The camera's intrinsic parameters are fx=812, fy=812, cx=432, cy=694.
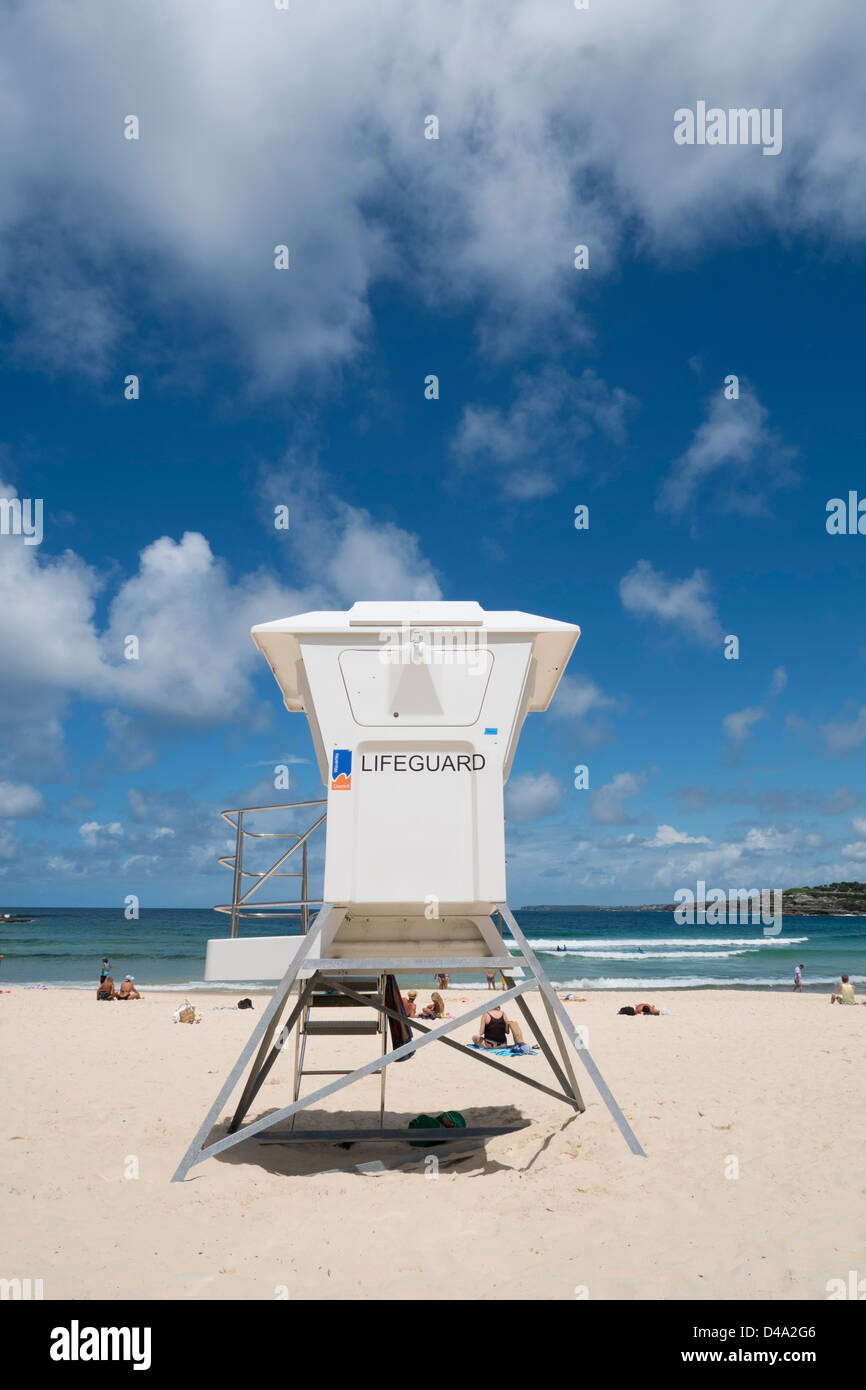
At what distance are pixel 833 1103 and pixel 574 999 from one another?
54.4 ft

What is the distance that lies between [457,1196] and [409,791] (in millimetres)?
2807

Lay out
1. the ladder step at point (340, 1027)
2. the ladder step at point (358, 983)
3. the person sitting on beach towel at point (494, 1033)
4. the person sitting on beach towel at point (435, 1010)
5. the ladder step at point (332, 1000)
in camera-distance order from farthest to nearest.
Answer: the person sitting on beach towel at point (435, 1010), the person sitting on beach towel at point (494, 1033), the ladder step at point (358, 983), the ladder step at point (332, 1000), the ladder step at point (340, 1027)

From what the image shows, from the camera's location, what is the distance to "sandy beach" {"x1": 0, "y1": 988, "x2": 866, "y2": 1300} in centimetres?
428

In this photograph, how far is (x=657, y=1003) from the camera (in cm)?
2523

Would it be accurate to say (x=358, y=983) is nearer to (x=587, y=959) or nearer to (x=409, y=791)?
(x=409, y=791)

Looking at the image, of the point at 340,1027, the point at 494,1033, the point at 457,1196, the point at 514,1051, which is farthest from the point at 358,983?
the point at 494,1033

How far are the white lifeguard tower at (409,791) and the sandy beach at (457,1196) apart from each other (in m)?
0.59

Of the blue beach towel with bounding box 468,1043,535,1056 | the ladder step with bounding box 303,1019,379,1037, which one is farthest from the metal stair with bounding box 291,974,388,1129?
the blue beach towel with bounding box 468,1043,535,1056

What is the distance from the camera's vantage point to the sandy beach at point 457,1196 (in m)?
4.28

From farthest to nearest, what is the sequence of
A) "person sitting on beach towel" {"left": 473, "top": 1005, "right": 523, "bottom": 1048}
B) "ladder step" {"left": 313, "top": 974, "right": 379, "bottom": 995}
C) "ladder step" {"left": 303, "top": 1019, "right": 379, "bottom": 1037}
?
"person sitting on beach towel" {"left": 473, "top": 1005, "right": 523, "bottom": 1048} → "ladder step" {"left": 313, "top": 974, "right": 379, "bottom": 995} → "ladder step" {"left": 303, "top": 1019, "right": 379, "bottom": 1037}

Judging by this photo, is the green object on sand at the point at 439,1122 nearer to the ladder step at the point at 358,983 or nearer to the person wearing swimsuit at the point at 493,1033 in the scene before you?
the ladder step at the point at 358,983

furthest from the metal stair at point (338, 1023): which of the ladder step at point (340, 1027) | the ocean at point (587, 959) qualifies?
the ocean at point (587, 959)

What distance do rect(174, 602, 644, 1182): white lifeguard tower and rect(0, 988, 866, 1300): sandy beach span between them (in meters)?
0.59

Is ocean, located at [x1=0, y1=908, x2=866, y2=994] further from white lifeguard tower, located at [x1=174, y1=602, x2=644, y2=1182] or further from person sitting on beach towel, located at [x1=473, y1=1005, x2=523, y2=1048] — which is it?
white lifeguard tower, located at [x1=174, y1=602, x2=644, y2=1182]
